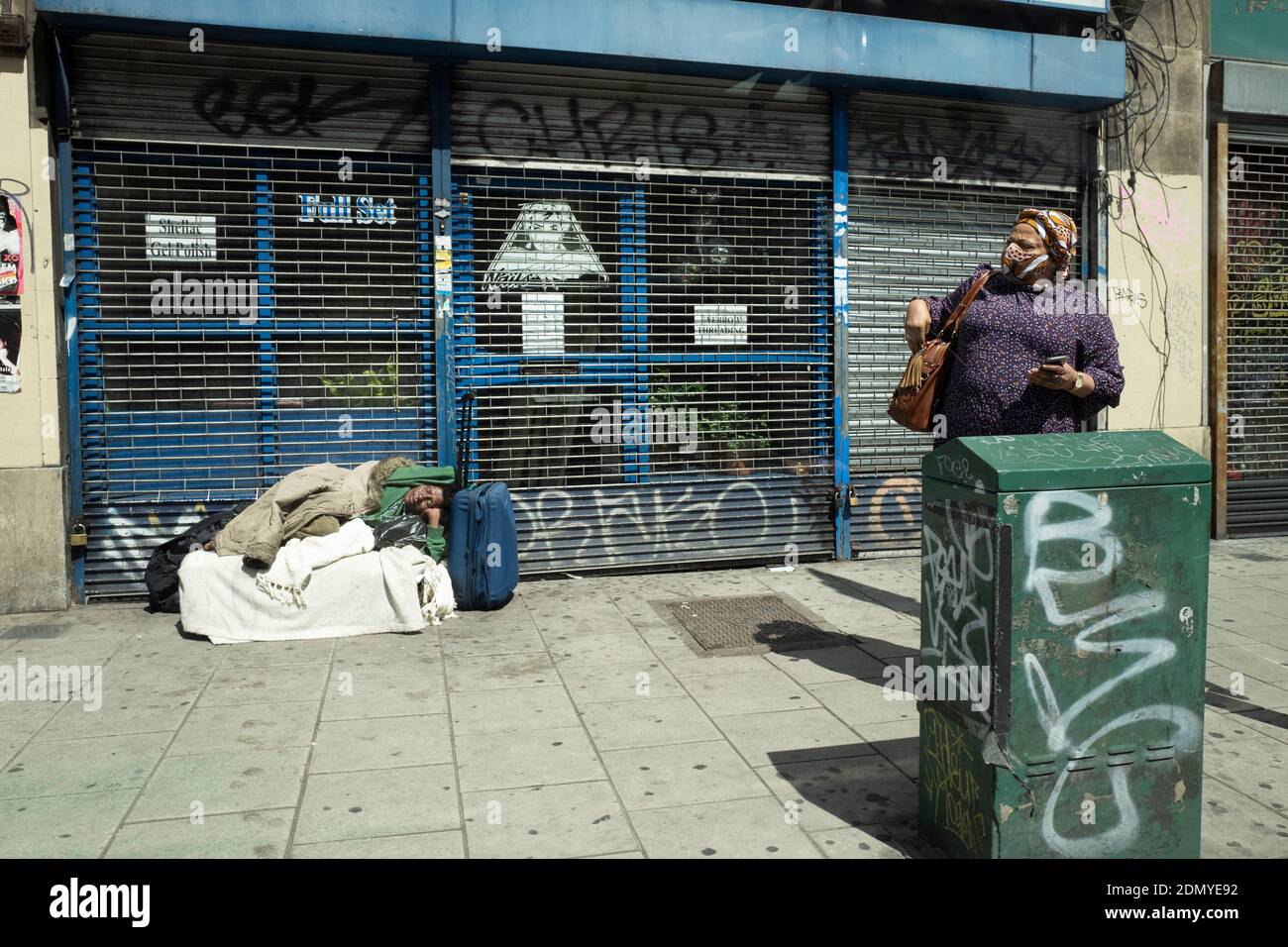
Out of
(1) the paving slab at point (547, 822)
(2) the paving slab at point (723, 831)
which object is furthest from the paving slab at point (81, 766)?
(2) the paving slab at point (723, 831)

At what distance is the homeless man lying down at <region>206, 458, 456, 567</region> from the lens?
19.7 feet

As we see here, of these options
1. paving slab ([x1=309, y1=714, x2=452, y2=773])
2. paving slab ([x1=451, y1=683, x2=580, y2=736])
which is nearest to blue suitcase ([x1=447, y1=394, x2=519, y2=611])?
paving slab ([x1=451, y1=683, x2=580, y2=736])

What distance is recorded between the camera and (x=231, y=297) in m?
6.80

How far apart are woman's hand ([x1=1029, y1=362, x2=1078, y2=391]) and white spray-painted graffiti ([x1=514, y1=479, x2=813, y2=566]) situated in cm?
379

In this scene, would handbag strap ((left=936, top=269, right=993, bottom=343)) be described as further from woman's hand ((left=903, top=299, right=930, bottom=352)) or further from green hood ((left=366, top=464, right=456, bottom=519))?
green hood ((left=366, top=464, right=456, bottom=519))

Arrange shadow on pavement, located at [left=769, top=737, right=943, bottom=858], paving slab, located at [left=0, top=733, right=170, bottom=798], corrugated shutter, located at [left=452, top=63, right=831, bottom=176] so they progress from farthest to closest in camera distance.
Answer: corrugated shutter, located at [left=452, top=63, right=831, bottom=176] → paving slab, located at [left=0, top=733, right=170, bottom=798] → shadow on pavement, located at [left=769, top=737, right=943, bottom=858]

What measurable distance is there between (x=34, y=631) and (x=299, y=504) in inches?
64.4

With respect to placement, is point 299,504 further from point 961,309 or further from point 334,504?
point 961,309

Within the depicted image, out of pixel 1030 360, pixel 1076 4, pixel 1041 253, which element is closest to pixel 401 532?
pixel 1030 360
